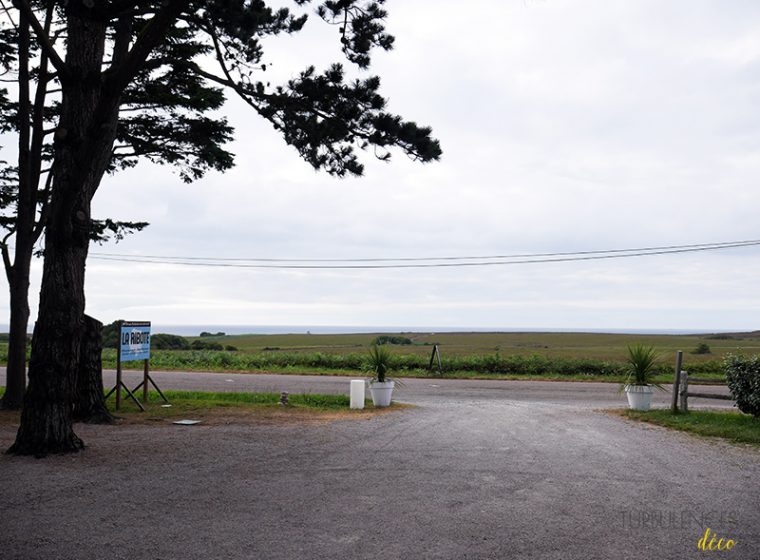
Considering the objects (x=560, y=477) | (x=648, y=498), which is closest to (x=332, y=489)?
(x=560, y=477)

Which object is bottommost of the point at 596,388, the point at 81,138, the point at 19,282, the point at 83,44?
the point at 596,388

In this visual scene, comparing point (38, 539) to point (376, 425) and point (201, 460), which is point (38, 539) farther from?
point (376, 425)

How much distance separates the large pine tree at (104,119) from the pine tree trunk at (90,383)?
3.07 m

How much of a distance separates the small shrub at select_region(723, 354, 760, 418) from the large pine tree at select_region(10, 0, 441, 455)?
308 inches

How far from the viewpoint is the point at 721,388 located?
2388 centimetres

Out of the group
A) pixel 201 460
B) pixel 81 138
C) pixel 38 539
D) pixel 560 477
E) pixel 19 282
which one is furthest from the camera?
pixel 19 282

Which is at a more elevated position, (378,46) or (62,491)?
(378,46)

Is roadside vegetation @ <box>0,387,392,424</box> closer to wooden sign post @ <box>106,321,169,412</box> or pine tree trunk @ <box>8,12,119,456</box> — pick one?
wooden sign post @ <box>106,321,169,412</box>

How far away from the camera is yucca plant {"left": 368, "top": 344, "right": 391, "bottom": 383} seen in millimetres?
15188

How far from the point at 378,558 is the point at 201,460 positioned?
168 inches

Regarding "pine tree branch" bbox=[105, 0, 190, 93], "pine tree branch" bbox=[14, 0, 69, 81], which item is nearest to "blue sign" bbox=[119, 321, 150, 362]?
"pine tree branch" bbox=[14, 0, 69, 81]

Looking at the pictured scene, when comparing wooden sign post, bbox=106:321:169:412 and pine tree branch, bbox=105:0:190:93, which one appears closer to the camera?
pine tree branch, bbox=105:0:190:93

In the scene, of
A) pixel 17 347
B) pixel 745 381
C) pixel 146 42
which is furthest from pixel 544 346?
pixel 146 42

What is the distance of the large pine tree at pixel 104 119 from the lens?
8523mm
